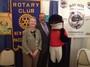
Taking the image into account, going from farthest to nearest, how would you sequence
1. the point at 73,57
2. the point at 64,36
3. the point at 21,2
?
the point at 73,57 < the point at 21,2 < the point at 64,36

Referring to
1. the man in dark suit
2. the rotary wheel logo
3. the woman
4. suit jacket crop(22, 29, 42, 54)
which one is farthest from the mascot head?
the rotary wheel logo

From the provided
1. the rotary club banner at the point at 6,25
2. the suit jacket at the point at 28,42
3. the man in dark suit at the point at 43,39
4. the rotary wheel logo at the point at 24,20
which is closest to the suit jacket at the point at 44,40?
the man in dark suit at the point at 43,39

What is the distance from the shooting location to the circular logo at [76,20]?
4648 mm

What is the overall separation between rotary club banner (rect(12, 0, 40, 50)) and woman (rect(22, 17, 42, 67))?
11.7 inches

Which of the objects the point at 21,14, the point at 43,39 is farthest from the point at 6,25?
the point at 43,39

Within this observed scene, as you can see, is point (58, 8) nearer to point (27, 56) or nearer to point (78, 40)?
point (78, 40)

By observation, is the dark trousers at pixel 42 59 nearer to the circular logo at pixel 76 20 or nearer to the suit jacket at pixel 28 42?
the suit jacket at pixel 28 42

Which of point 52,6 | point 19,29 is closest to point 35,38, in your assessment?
point 19,29

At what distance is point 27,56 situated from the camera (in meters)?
4.28

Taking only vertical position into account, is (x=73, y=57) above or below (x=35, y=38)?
below

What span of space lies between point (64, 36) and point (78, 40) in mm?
661

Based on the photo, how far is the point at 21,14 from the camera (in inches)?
177

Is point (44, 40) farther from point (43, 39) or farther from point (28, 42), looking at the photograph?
point (28, 42)

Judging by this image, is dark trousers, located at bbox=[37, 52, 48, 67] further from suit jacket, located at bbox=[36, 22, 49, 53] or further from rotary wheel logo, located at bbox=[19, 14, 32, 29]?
rotary wheel logo, located at bbox=[19, 14, 32, 29]
